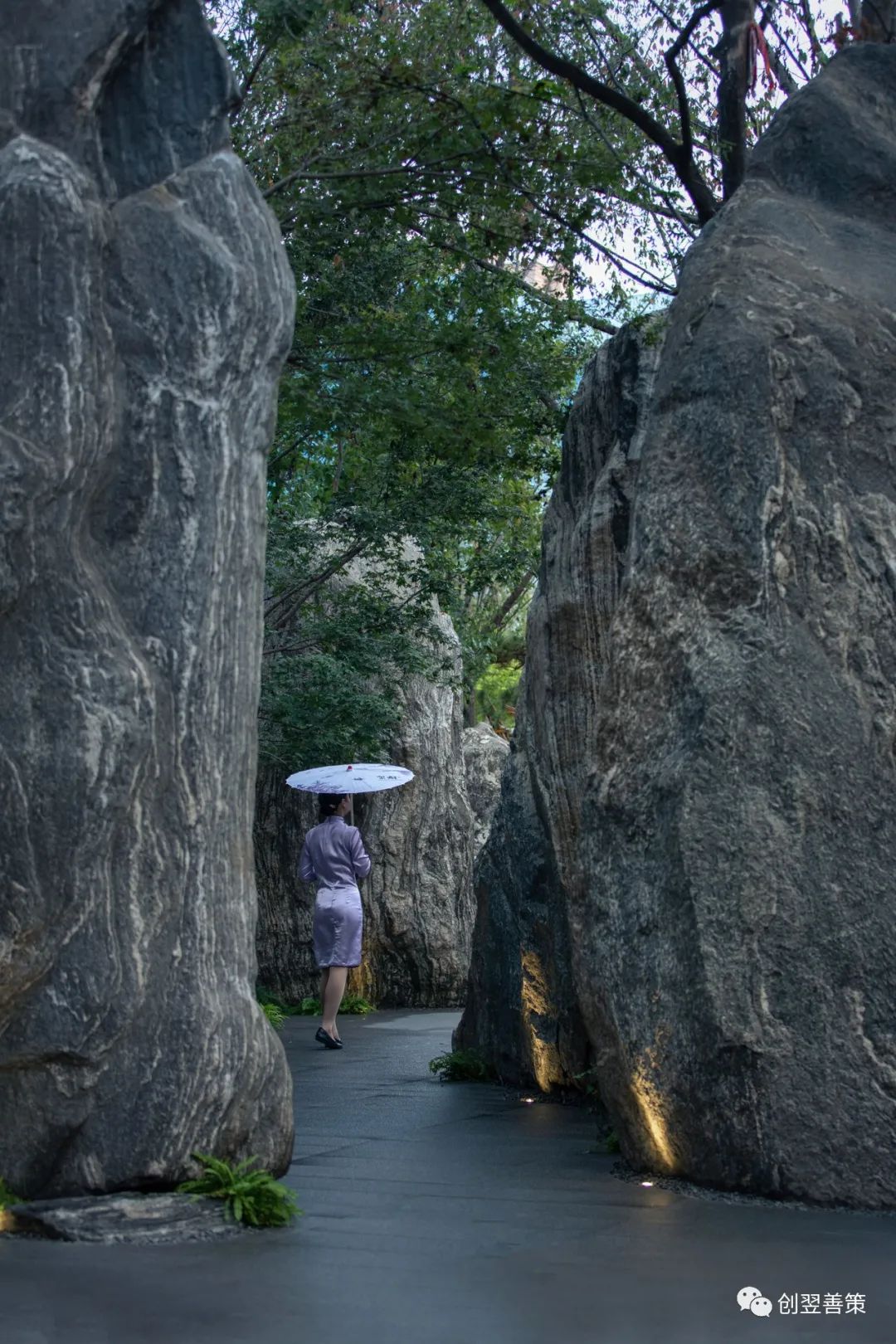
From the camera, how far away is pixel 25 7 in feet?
18.7

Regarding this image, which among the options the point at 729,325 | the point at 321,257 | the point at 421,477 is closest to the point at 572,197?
the point at 321,257

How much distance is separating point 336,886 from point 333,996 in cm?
93

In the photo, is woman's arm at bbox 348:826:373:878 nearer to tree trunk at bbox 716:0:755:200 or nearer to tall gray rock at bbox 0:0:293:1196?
tree trunk at bbox 716:0:755:200

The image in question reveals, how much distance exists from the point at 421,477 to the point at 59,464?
33.0 feet

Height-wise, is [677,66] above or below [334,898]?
above

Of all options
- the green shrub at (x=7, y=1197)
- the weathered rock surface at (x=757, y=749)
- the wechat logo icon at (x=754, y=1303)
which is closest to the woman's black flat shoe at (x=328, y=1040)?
the weathered rock surface at (x=757, y=749)

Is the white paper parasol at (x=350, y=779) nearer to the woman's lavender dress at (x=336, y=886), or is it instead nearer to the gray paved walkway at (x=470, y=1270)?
the woman's lavender dress at (x=336, y=886)

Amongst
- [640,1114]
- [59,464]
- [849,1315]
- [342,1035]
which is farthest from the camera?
[342,1035]

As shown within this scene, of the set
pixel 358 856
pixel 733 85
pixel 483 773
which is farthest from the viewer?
pixel 483 773

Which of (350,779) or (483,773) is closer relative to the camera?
(350,779)

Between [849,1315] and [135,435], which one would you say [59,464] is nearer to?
[135,435]

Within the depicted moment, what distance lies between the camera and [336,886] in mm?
12359

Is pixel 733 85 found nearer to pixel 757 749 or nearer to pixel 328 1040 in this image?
pixel 757 749

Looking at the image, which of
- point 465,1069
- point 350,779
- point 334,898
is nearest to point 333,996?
point 334,898
